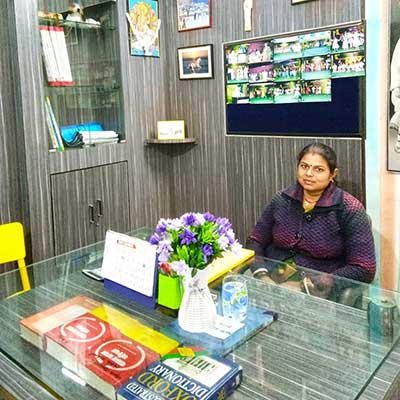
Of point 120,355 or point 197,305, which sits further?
point 197,305

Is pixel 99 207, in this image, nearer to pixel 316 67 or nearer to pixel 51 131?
pixel 51 131

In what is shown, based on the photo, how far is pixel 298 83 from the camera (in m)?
2.79

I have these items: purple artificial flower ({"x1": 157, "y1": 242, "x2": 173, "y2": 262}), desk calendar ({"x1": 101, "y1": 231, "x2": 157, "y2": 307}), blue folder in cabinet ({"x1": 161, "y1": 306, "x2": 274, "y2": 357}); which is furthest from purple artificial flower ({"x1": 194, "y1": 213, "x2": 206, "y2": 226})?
blue folder in cabinet ({"x1": 161, "y1": 306, "x2": 274, "y2": 357})

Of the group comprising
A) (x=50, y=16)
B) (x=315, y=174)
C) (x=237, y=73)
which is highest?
(x=50, y=16)

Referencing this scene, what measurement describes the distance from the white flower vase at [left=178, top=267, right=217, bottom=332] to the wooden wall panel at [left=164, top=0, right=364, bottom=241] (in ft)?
5.03

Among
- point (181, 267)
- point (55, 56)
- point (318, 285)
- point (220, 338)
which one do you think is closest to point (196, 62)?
point (55, 56)

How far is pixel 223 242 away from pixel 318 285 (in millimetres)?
558

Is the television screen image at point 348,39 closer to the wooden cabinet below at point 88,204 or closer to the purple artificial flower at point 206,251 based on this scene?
the wooden cabinet below at point 88,204

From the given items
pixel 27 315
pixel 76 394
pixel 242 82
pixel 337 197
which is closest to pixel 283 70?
pixel 242 82

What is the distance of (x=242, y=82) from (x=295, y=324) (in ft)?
6.35

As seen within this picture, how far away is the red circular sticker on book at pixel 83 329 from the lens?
1372 millimetres

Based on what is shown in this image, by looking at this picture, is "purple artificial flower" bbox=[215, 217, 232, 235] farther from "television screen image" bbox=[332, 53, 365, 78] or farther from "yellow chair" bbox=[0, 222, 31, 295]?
"television screen image" bbox=[332, 53, 365, 78]

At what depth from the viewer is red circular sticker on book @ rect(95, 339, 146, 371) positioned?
121 cm

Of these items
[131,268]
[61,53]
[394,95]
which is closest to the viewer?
[131,268]
